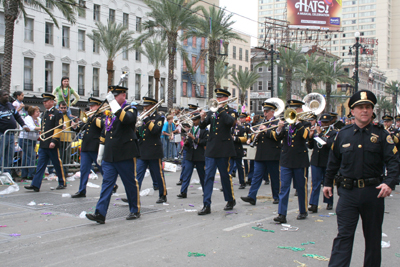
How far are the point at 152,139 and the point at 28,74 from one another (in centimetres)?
3157

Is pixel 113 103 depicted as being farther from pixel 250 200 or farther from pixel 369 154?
pixel 369 154

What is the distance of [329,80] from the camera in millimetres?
48688

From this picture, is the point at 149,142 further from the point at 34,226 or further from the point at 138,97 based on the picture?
the point at 138,97

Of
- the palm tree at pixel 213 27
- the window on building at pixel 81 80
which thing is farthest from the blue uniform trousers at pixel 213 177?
the window on building at pixel 81 80

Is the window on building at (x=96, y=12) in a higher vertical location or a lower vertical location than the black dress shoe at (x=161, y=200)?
higher

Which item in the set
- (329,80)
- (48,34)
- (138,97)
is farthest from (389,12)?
(48,34)

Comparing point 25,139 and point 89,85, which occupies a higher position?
point 89,85

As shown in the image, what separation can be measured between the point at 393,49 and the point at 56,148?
157 meters

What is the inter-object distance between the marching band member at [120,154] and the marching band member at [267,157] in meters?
2.55

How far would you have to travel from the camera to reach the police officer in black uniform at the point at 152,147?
8891 mm

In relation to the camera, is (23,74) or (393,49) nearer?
(23,74)

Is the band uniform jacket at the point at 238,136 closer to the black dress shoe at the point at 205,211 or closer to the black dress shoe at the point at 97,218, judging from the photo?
the black dress shoe at the point at 205,211

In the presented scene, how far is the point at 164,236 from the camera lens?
6066mm

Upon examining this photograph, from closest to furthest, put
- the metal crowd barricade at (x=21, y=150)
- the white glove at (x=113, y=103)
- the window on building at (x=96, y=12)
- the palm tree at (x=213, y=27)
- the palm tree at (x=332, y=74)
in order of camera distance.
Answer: the white glove at (x=113, y=103) → the metal crowd barricade at (x=21, y=150) → the palm tree at (x=213, y=27) → the window on building at (x=96, y=12) → the palm tree at (x=332, y=74)
